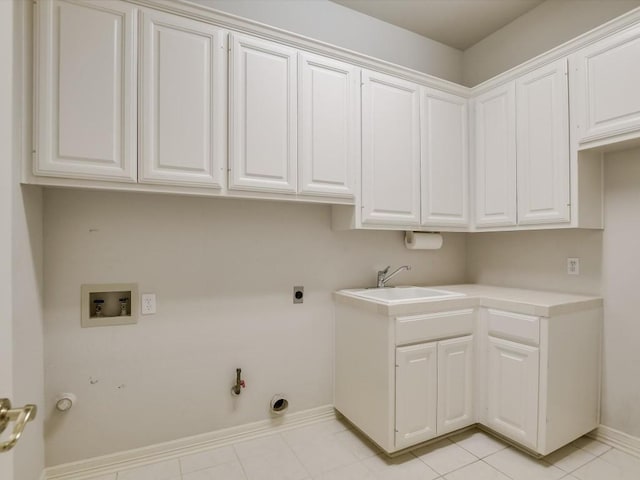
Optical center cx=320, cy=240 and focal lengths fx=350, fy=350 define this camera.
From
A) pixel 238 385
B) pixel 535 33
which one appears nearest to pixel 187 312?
pixel 238 385

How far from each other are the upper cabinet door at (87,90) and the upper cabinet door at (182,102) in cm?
7

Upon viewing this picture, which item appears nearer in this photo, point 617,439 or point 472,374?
point 617,439

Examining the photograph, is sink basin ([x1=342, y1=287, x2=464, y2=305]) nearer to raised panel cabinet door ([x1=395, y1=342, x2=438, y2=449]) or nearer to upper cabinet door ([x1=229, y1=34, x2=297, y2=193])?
raised panel cabinet door ([x1=395, y1=342, x2=438, y2=449])

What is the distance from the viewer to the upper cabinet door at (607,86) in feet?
5.92

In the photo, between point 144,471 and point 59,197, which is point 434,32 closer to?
point 59,197

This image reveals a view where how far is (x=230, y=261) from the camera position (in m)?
2.15

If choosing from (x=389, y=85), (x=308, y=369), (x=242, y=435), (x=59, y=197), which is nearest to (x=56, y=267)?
(x=59, y=197)

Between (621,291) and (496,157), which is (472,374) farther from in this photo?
(496,157)

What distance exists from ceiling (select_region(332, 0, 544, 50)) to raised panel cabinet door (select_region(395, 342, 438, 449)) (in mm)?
2372

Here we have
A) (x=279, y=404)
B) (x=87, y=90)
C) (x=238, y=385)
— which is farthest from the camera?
(x=279, y=404)

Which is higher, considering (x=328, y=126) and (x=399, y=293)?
(x=328, y=126)

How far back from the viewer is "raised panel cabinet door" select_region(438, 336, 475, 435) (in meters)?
2.08

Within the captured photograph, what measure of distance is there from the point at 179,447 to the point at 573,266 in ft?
8.84

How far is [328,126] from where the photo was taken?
2.08m
